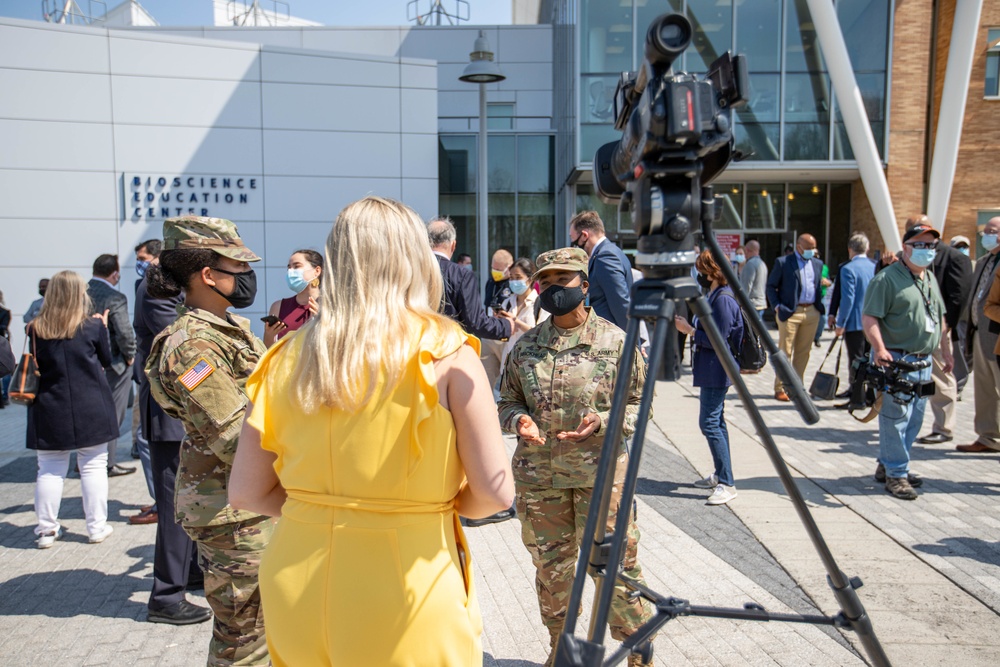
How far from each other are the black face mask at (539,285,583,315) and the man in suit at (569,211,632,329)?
195 cm

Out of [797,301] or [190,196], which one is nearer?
[797,301]

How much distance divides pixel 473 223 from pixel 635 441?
20.0m

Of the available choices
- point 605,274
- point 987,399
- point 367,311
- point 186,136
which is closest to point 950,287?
point 987,399

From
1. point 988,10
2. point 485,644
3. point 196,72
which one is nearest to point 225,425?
point 485,644

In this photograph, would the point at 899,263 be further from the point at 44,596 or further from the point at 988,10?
the point at 988,10

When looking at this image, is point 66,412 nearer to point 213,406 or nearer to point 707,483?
point 213,406

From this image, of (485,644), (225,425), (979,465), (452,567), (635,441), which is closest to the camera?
Result: (635,441)

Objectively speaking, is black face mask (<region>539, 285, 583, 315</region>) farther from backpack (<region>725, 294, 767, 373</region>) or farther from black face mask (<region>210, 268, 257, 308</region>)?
backpack (<region>725, 294, 767, 373</region>)

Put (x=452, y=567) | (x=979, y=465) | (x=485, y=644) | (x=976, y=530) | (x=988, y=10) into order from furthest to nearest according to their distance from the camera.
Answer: (x=988, y=10), (x=979, y=465), (x=976, y=530), (x=485, y=644), (x=452, y=567)

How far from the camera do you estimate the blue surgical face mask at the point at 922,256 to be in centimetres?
596

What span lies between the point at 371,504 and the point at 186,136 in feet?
44.0

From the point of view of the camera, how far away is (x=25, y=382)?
5.28 meters

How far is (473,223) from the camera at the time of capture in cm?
2153

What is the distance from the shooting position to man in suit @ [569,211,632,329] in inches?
218
